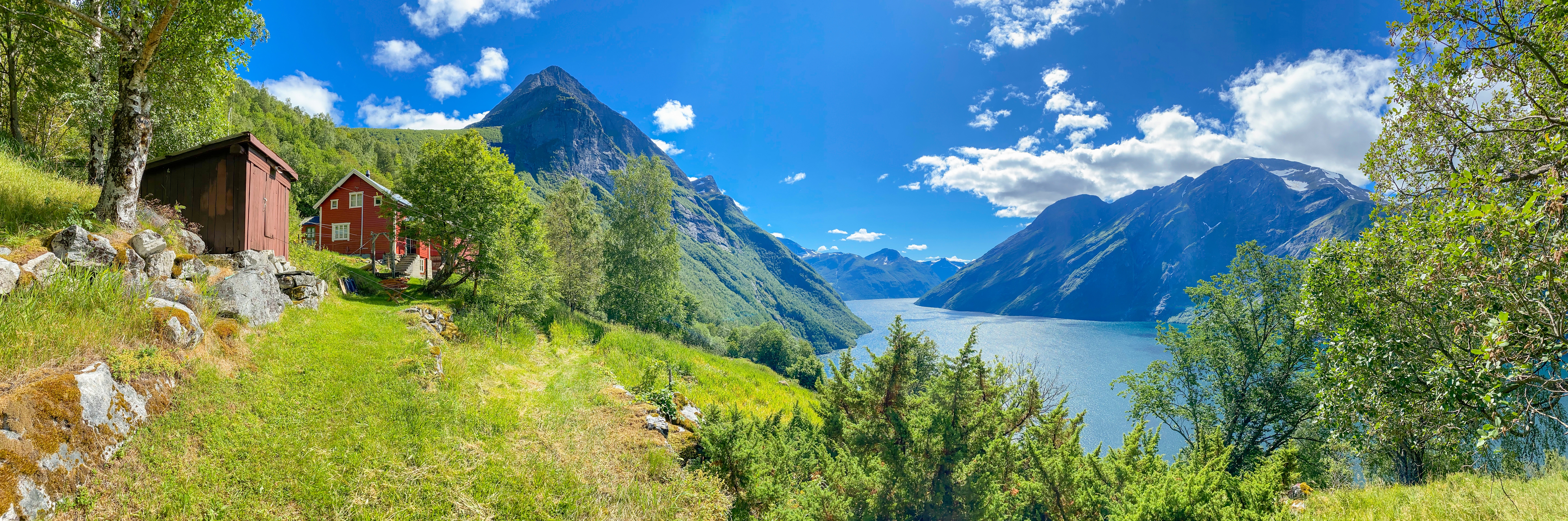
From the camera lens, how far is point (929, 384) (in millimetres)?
9766

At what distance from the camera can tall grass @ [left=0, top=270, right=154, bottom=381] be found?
Result: 201 inches

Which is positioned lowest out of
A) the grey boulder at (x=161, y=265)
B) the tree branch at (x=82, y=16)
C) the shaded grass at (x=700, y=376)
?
the shaded grass at (x=700, y=376)

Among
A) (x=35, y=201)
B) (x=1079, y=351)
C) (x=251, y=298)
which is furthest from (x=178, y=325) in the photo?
(x=1079, y=351)

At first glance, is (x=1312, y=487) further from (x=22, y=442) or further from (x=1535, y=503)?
(x=22, y=442)

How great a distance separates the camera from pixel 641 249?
A: 2758cm

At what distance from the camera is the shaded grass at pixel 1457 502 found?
5.87 m

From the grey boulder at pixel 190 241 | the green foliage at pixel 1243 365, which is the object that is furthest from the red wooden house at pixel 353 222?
the green foliage at pixel 1243 365

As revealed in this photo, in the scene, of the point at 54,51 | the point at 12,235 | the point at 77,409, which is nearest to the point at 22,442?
the point at 77,409

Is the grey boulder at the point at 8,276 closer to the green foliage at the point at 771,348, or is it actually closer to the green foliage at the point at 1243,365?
the green foliage at the point at 1243,365

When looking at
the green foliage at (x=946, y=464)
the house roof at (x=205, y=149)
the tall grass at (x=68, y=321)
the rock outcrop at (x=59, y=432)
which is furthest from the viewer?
the house roof at (x=205, y=149)

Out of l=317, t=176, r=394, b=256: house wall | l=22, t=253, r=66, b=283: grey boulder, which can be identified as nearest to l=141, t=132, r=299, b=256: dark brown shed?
l=22, t=253, r=66, b=283: grey boulder

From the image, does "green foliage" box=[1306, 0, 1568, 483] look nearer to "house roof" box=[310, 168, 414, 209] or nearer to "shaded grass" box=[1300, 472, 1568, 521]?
"shaded grass" box=[1300, 472, 1568, 521]

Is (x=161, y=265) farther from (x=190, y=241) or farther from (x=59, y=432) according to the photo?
(x=59, y=432)

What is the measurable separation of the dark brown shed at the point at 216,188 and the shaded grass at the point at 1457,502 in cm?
2119
